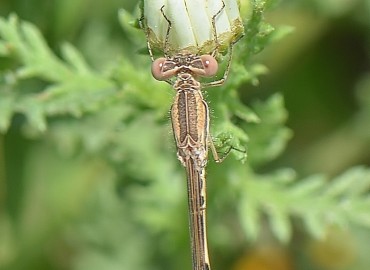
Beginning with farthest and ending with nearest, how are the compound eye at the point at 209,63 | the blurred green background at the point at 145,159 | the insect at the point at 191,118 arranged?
the blurred green background at the point at 145,159, the insect at the point at 191,118, the compound eye at the point at 209,63

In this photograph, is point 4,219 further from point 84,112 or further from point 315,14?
point 315,14

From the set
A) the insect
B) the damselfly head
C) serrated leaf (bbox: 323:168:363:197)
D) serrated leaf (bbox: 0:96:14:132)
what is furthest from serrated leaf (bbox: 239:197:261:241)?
serrated leaf (bbox: 0:96:14:132)

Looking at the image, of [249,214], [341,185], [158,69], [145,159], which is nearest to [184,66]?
[158,69]

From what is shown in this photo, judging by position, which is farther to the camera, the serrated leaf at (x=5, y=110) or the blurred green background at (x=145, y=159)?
the blurred green background at (x=145, y=159)

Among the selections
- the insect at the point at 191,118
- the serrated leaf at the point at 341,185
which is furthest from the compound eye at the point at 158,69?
the serrated leaf at the point at 341,185

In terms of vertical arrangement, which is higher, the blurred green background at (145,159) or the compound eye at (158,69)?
the blurred green background at (145,159)

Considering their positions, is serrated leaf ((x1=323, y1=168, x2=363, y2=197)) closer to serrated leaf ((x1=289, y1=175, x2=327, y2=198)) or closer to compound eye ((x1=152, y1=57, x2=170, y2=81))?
serrated leaf ((x1=289, y1=175, x2=327, y2=198))

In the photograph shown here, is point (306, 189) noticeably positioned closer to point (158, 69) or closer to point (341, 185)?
point (341, 185)

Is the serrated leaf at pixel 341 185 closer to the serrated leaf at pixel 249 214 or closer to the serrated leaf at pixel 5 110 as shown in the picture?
the serrated leaf at pixel 249 214
